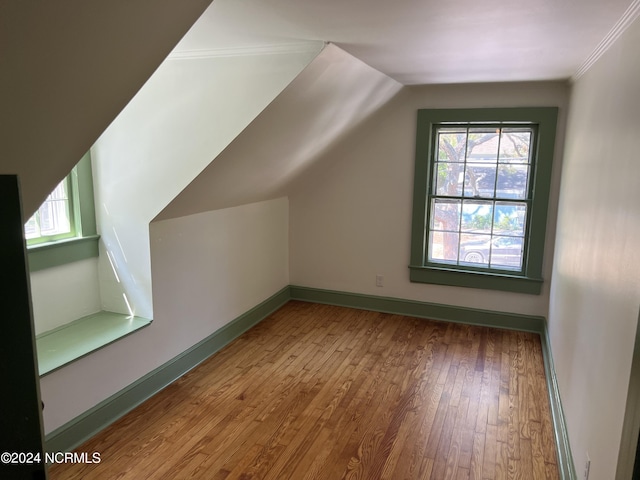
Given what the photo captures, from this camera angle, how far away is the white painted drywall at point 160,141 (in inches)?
101

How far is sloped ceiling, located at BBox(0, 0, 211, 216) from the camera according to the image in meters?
1.27

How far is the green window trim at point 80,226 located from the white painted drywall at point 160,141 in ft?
0.16

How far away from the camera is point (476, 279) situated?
4.46 meters

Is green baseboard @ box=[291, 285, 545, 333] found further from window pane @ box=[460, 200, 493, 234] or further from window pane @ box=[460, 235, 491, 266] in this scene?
window pane @ box=[460, 200, 493, 234]

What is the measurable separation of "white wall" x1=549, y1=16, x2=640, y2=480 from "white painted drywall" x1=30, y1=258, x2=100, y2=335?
2.82 m

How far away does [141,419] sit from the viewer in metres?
2.87

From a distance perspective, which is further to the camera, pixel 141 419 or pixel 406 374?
pixel 406 374

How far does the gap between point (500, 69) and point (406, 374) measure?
2.30 meters

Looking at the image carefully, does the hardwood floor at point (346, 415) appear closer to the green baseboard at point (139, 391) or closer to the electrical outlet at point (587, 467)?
the green baseboard at point (139, 391)

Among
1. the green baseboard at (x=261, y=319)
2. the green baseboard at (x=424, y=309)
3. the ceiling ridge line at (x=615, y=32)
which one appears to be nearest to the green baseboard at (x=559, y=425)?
the green baseboard at (x=261, y=319)

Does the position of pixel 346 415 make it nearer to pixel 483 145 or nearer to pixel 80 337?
pixel 80 337

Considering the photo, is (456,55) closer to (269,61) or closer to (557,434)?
(269,61)

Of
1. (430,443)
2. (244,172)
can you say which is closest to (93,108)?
(244,172)

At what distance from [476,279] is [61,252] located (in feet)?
11.4
